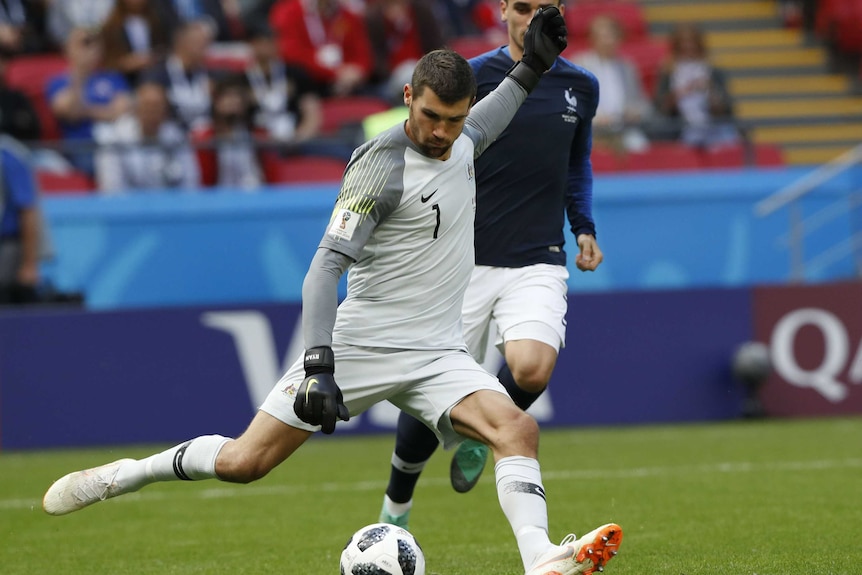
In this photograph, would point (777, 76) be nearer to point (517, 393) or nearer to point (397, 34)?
point (397, 34)

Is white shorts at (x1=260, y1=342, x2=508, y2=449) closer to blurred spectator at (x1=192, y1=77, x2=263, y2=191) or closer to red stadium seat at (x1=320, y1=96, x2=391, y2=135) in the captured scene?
blurred spectator at (x1=192, y1=77, x2=263, y2=191)

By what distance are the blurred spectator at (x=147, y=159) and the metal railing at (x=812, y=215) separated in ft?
18.0

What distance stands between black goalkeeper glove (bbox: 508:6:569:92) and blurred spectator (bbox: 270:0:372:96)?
9.40m

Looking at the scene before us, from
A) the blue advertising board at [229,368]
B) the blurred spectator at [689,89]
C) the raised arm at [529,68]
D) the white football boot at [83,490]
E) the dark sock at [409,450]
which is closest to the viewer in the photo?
the white football boot at [83,490]

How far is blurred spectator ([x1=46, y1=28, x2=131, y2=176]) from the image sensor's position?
13789mm

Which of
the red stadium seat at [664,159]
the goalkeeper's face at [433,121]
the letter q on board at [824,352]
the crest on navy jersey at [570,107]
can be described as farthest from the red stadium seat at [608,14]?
the goalkeeper's face at [433,121]

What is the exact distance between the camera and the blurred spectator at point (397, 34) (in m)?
15.5

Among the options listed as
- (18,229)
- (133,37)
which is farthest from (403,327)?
(133,37)

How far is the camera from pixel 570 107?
22.5 feet

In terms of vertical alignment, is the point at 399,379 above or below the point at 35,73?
above

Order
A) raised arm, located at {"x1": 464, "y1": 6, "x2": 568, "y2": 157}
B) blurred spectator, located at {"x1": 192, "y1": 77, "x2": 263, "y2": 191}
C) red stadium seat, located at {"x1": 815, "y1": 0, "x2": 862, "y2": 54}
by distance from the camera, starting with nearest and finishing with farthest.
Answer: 1. raised arm, located at {"x1": 464, "y1": 6, "x2": 568, "y2": 157}
2. blurred spectator, located at {"x1": 192, "y1": 77, "x2": 263, "y2": 191}
3. red stadium seat, located at {"x1": 815, "y1": 0, "x2": 862, "y2": 54}

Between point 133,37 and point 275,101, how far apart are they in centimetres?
173

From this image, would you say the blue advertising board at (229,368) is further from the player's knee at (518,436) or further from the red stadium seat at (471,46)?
the player's knee at (518,436)

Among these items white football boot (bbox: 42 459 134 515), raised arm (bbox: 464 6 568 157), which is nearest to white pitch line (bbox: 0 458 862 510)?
white football boot (bbox: 42 459 134 515)
